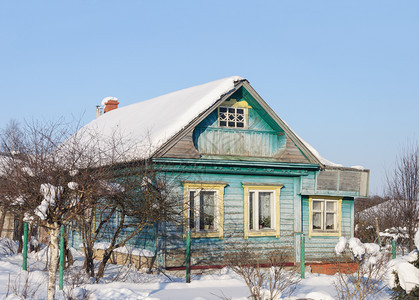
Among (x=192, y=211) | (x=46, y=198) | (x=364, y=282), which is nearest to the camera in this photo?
(x=46, y=198)

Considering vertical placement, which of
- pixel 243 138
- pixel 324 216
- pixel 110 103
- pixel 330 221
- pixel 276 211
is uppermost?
pixel 110 103

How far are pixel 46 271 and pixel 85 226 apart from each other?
1526 mm

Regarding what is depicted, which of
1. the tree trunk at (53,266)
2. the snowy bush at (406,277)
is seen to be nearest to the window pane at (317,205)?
the snowy bush at (406,277)

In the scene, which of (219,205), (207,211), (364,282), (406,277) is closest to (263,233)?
(219,205)

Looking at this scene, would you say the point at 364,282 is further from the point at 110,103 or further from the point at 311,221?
the point at 110,103

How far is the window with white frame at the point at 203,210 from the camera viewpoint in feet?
51.9

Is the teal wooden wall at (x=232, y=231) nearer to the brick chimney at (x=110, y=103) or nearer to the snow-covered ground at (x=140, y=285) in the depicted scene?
the snow-covered ground at (x=140, y=285)

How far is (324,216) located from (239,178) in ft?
11.3

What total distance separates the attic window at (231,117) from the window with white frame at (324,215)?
3.58 m

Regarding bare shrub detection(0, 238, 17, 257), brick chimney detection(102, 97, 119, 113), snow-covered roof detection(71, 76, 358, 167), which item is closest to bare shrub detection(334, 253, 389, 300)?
snow-covered roof detection(71, 76, 358, 167)

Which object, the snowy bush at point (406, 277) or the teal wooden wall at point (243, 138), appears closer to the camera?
the snowy bush at point (406, 277)

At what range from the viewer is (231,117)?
17016 millimetres

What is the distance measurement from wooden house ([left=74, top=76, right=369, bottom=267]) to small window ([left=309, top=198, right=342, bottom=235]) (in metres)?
0.03

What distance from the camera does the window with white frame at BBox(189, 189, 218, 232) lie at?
1582cm
